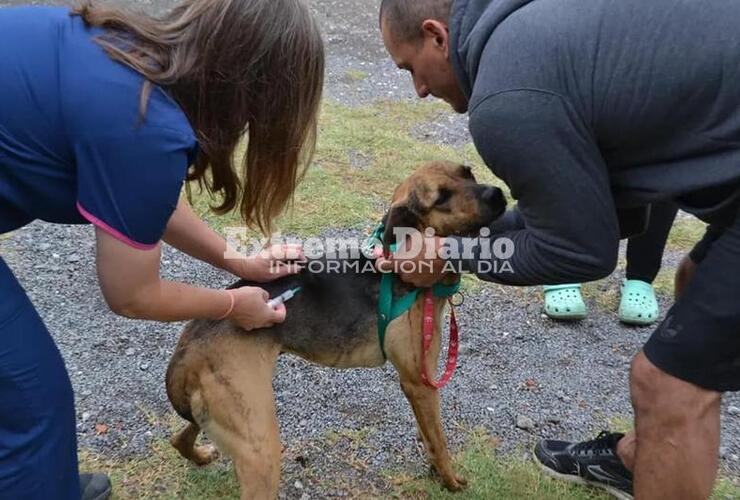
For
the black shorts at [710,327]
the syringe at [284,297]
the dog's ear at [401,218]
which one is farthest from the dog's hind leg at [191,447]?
the black shorts at [710,327]

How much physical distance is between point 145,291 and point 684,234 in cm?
518

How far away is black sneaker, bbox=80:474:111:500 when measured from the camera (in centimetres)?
332

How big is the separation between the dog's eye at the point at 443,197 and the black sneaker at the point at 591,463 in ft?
4.56

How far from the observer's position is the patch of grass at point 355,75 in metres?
9.73

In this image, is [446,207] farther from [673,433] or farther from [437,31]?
[673,433]

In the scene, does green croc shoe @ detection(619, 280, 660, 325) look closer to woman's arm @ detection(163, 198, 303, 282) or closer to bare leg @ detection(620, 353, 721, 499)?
bare leg @ detection(620, 353, 721, 499)

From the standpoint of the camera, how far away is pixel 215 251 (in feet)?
10.4

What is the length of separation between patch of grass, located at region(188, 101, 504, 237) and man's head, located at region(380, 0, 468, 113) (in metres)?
2.79

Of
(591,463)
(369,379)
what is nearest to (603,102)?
(591,463)

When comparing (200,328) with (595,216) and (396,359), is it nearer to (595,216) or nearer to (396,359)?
(396,359)

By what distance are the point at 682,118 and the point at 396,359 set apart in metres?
1.86

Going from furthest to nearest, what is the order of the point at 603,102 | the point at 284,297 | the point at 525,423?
1. the point at 525,423
2. the point at 284,297
3. the point at 603,102

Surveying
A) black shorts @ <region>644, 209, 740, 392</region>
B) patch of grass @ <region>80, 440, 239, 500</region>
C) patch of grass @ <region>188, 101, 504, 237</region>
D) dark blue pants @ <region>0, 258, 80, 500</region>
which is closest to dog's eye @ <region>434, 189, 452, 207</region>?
black shorts @ <region>644, 209, 740, 392</region>

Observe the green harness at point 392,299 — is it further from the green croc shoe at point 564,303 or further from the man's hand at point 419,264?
the green croc shoe at point 564,303
